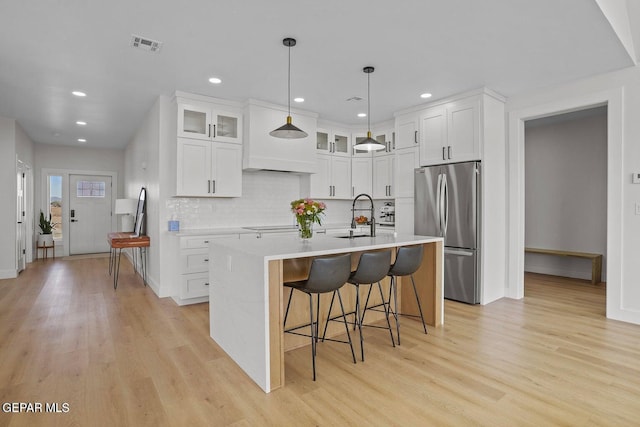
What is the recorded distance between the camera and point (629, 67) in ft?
11.6

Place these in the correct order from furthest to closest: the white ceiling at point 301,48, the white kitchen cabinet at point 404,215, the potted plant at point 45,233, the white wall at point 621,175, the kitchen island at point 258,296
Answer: the potted plant at point 45,233 < the white kitchen cabinet at point 404,215 < the white wall at point 621,175 < the white ceiling at point 301,48 < the kitchen island at point 258,296

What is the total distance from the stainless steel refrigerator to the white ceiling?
1.01 meters

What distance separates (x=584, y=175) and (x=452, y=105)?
281 cm

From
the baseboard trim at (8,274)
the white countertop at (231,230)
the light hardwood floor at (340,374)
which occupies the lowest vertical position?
the light hardwood floor at (340,374)

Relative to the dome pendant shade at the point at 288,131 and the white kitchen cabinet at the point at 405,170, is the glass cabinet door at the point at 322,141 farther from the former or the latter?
the dome pendant shade at the point at 288,131

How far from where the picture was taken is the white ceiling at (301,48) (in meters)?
2.56

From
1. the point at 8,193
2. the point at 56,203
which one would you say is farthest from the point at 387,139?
the point at 56,203

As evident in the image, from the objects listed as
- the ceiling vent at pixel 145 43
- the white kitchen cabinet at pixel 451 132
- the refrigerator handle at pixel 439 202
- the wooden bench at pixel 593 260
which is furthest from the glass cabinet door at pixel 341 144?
the wooden bench at pixel 593 260

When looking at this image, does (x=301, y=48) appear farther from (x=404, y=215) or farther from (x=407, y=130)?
(x=404, y=215)

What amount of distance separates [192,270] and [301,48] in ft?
9.02

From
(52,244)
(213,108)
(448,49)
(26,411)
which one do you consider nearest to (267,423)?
(26,411)

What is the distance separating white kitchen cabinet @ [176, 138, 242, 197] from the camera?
4441mm

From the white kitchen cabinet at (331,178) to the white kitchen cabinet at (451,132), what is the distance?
1570 millimetres

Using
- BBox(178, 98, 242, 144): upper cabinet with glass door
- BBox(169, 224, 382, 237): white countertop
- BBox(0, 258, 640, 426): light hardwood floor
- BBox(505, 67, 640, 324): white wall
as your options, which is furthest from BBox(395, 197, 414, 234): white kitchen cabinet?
BBox(178, 98, 242, 144): upper cabinet with glass door
